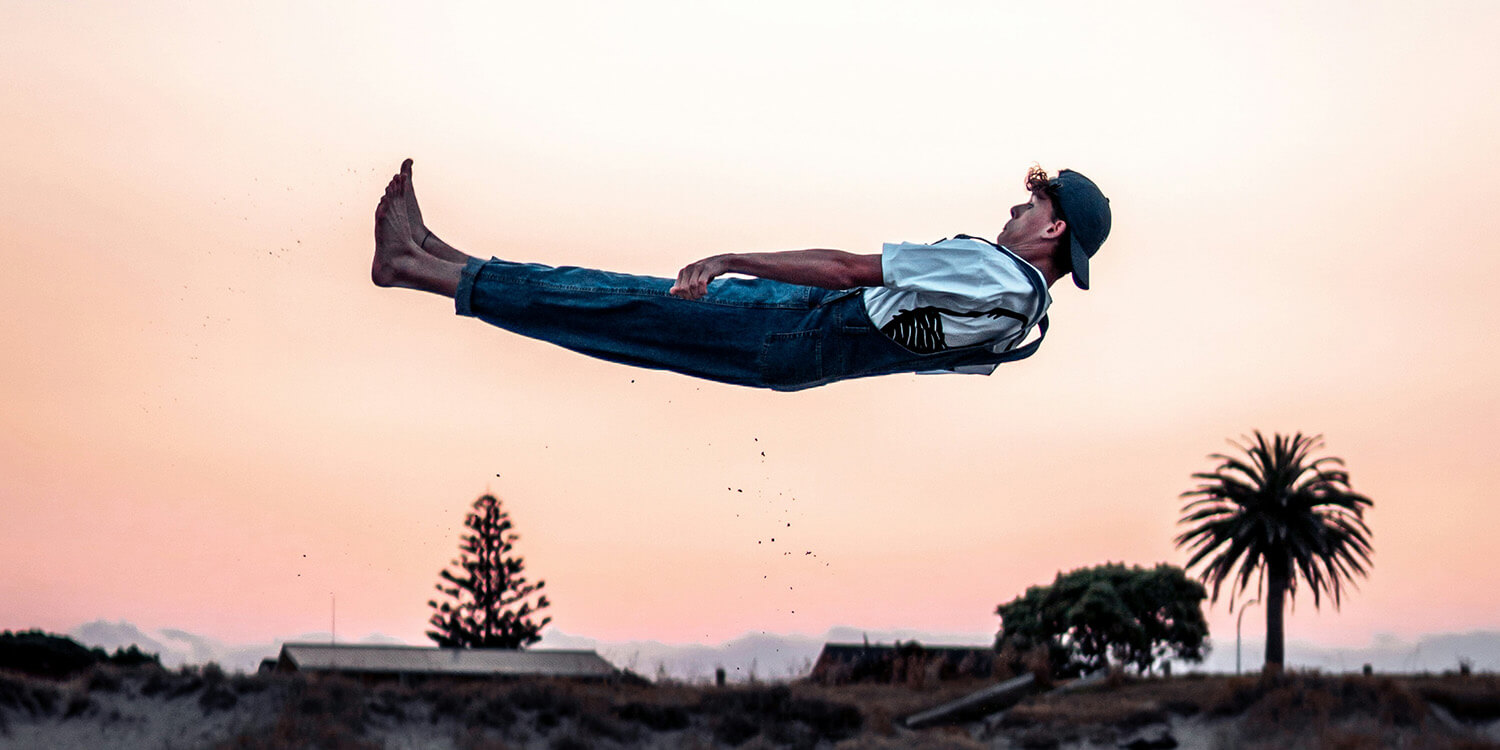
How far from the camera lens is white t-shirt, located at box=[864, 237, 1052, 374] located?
7254mm

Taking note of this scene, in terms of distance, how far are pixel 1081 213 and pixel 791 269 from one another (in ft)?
6.15

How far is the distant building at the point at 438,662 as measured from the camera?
2149 inches

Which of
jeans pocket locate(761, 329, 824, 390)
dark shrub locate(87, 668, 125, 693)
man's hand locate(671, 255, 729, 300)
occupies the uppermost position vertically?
man's hand locate(671, 255, 729, 300)

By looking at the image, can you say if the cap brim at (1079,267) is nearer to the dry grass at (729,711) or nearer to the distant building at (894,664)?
the dry grass at (729,711)

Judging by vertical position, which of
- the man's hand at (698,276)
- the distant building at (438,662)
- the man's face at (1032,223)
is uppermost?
the man's face at (1032,223)

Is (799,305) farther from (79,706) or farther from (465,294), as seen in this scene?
(79,706)

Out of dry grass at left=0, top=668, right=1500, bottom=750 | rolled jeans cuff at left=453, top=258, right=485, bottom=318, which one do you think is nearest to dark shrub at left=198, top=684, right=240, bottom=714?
dry grass at left=0, top=668, right=1500, bottom=750

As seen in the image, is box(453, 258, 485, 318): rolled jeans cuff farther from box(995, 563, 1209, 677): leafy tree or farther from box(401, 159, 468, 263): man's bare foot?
box(995, 563, 1209, 677): leafy tree

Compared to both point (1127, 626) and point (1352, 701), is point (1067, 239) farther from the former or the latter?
point (1127, 626)

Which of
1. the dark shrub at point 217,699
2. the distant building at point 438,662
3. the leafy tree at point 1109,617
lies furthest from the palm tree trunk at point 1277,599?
the dark shrub at point 217,699

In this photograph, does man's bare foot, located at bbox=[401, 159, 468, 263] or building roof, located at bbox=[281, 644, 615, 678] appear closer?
man's bare foot, located at bbox=[401, 159, 468, 263]

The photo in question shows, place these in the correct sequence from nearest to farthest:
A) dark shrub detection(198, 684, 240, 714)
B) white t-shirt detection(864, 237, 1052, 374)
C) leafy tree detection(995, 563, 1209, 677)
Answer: white t-shirt detection(864, 237, 1052, 374), dark shrub detection(198, 684, 240, 714), leafy tree detection(995, 563, 1209, 677)

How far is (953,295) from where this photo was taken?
290 inches

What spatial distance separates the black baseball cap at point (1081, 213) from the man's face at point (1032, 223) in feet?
0.18
